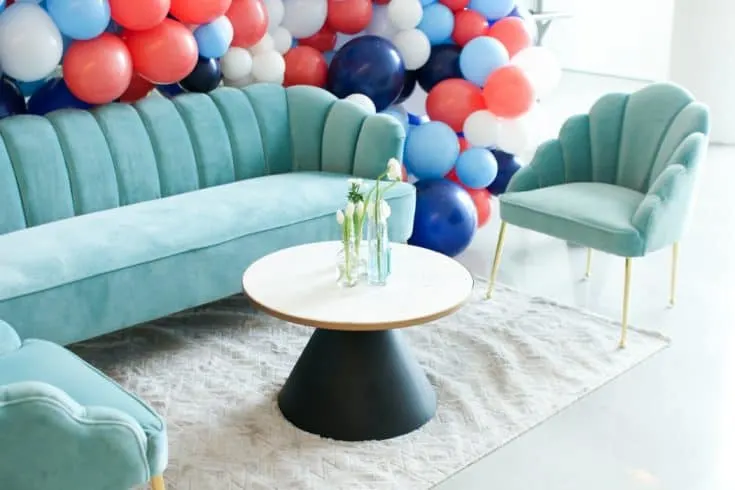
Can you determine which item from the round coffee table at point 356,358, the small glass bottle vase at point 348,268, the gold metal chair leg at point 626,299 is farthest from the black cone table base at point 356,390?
the gold metal chair leg at point 626,299

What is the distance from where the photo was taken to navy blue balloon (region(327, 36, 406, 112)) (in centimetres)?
383

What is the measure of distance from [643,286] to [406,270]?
1528 millimetres

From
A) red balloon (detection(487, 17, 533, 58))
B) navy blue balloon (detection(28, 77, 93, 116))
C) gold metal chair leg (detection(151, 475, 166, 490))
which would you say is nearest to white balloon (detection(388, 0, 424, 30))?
red balloon (detection(487, 17, 533, 58))

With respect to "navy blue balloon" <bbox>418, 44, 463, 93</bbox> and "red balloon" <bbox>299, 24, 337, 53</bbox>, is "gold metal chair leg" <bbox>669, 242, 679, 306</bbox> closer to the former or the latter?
"navy blue balloon" <bbox>418, 44, 463, 93</bbox>

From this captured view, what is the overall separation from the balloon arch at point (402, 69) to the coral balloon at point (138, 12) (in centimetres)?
4

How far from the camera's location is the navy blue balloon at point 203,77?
11.9 ft

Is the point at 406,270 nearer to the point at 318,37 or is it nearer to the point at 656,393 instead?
the point at 656,393

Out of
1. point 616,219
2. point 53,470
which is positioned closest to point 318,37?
point 616,219

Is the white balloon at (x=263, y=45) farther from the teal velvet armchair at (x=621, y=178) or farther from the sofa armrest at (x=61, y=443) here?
the sofa armrest at (x=61, y=443)

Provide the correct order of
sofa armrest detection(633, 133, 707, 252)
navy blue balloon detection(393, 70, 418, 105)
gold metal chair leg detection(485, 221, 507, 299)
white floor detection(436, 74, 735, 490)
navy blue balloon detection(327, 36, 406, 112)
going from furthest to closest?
navy blue balloon detection(393, 70, 418, 105) → navy blue balloon detection(327, 36, 406, 112) → gold metal chair leg detection(485, 221, 507, 299) → sofa armrest detection(633, 133, 707, 252) → white floor detection(436, 74, 735, 490)

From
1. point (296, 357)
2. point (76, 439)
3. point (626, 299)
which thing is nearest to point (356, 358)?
point (296, 357)

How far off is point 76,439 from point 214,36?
2170 mm

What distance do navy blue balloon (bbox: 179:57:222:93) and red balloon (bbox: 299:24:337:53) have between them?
0.52m

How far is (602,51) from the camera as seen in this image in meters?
7.67
